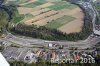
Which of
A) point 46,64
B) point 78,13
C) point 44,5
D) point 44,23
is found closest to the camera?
point 46,64

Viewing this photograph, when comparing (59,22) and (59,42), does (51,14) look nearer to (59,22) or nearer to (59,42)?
(59,22)

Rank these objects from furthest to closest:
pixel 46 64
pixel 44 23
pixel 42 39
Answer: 1. pixel 44 23
2. pixel 42 39
3. pixel 46 64

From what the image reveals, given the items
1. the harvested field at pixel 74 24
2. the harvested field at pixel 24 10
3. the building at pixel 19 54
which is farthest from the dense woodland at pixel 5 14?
the harvested field at pixel 74 24

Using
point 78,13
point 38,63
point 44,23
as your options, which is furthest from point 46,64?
point 78,13

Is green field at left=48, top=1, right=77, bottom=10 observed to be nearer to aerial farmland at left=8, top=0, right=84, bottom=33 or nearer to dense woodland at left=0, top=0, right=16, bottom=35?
aerial farmland at left=8, top=0, right=84, bottom=33

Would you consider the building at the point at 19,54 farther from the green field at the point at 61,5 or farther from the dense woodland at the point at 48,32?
the green field at the point at 61,5

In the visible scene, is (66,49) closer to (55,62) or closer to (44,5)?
(55,62)

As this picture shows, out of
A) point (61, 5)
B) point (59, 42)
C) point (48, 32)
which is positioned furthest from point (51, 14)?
point (59, 42)
